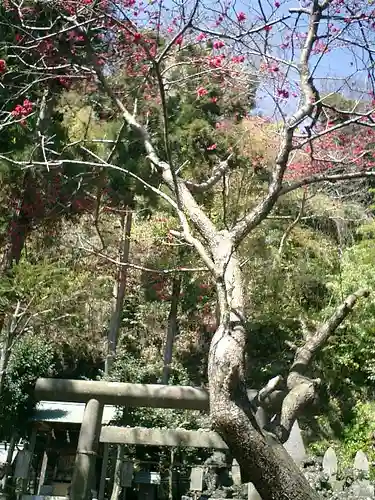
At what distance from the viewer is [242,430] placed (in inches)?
100

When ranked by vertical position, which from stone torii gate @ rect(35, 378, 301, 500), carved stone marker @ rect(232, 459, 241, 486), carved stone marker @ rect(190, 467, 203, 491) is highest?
stone torii gate @ rect(35, 378, 301, 500)

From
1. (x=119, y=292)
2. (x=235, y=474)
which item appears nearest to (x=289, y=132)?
(x=235, y=474)

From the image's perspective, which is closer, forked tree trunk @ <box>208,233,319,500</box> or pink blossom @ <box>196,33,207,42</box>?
forked tree trunk @ <box>208,233,319,500</box>

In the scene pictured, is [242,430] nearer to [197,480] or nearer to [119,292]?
[197,480]

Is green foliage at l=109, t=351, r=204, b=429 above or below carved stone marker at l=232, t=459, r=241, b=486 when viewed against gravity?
above

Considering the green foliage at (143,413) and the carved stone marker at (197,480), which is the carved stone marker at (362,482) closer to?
the carved stone marker at (197,480)

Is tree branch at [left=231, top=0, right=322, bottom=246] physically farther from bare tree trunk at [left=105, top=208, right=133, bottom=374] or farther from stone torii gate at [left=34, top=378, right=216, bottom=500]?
bare tree trunk at [left=105, top=208, right=133, bottom=374]

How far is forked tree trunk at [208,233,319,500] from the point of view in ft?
8.40

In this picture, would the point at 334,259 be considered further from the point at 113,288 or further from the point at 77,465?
the point at 77,465

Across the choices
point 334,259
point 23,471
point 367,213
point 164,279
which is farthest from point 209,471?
point 367,213

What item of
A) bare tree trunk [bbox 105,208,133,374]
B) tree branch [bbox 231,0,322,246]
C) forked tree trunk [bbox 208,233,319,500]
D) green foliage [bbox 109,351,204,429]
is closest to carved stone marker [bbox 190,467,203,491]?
green foliage [bbox 109,351,204,429]

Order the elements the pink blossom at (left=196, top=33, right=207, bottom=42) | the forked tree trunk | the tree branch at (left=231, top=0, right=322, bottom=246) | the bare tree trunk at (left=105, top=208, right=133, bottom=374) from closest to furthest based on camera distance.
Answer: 1. the forked tree trunk
2. the tree branch at (left=231, top=0, right=322, bottom=246)
3. the pink blossom at (left=196, top=33, right=207, bottom=42)
4. the bare tree trunk at (left=105, top=208, right=133, bottom=374)

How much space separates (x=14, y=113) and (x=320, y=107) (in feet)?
8.62

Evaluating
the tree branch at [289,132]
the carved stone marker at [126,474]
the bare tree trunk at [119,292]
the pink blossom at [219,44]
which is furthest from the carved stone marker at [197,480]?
the pink blossom at [219,44]
